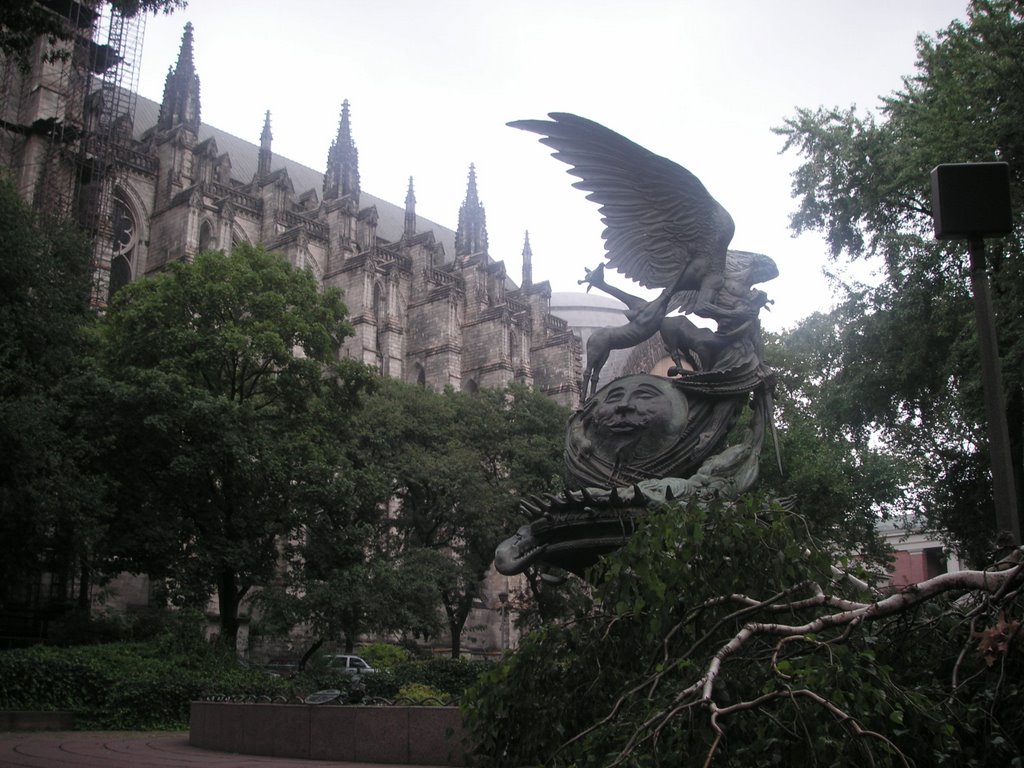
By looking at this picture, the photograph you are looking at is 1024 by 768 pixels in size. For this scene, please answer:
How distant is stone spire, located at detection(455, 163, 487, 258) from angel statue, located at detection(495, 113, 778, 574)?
2304 inches

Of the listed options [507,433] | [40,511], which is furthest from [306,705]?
[507,433]

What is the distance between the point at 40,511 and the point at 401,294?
38791mm

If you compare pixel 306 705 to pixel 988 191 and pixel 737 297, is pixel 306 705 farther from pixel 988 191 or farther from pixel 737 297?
pixel 988 191

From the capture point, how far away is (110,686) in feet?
56.0

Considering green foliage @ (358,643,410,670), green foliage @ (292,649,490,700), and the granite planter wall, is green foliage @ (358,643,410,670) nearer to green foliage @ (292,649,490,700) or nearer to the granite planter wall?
green foliage @ (292,649,490,700)

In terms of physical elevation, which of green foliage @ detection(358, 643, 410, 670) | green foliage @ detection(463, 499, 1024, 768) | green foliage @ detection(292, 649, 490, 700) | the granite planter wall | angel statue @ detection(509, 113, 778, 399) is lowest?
green foliage @ detection(358, 643, 410, 670)

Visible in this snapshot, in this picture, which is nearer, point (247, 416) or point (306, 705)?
point (306, 705)

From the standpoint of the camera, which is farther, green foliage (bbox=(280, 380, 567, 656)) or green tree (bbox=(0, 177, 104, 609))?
green foliage (bbox=(280, 380, 567, 656))

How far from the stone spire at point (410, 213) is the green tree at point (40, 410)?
38.9 meters

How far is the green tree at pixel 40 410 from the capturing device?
20703 millimetres

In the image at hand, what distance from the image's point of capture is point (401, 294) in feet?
193

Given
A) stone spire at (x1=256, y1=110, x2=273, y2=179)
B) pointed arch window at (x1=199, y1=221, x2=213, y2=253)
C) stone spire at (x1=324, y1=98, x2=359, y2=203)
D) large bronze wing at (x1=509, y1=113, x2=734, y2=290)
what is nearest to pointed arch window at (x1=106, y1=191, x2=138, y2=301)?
pointed arch window at (x1=199, y1=221, x2=213, y2=253)

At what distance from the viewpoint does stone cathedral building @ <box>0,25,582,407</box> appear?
154ft

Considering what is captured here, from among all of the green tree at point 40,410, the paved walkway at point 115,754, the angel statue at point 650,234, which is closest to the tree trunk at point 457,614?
the green tree at point 40,410
